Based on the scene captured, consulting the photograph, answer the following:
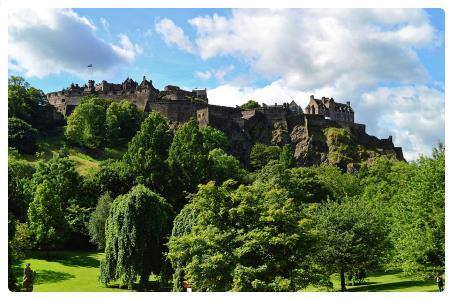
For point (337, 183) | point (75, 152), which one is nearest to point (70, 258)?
point (75, 152)

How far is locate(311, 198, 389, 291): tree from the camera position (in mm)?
30000

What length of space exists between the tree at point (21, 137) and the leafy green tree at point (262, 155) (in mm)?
34083

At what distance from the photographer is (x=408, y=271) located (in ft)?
85.3

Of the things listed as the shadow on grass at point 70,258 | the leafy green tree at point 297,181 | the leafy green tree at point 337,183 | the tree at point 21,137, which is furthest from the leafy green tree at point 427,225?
the tree at point 21,137

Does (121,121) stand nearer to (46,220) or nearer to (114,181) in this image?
(114,181)

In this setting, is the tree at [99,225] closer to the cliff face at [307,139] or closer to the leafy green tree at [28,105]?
the leafy green tree at [28,105]

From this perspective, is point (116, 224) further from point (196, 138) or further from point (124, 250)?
point (196, 138)

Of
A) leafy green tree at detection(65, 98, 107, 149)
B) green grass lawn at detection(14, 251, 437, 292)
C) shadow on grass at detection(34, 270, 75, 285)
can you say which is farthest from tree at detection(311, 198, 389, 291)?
leafy green tree at detection(65, 98, 107, 149)

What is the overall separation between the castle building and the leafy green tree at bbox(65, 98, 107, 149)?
180ft

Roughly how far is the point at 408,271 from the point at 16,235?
21.6 meters

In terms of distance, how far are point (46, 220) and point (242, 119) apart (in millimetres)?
58080

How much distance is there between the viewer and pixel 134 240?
28.1 m

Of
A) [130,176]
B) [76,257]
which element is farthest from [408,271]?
[130,176]

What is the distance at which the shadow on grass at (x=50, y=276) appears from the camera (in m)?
33.7
